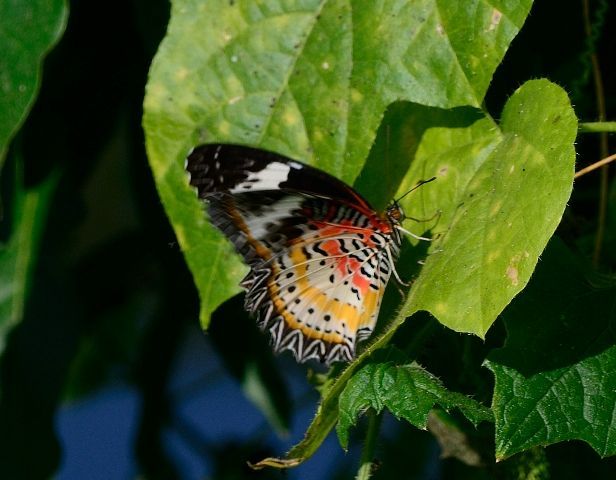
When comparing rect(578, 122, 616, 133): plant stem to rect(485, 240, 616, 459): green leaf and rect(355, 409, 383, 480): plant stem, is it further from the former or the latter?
rect(355, 409, 383, 480): plant stem

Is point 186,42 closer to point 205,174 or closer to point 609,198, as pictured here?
point 205,174

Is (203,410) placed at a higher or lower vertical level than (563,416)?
lower

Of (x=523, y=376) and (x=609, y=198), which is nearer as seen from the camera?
(x=523, y=376)

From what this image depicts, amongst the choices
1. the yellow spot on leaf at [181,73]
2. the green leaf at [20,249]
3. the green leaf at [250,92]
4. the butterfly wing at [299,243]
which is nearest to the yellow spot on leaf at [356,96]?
the green leaf at [250,92]

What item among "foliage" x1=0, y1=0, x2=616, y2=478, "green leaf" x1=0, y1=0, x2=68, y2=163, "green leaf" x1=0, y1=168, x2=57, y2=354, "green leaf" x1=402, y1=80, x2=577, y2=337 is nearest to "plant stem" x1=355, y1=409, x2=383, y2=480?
"foliage" x1=0, y1=0, x2=616, y2=478

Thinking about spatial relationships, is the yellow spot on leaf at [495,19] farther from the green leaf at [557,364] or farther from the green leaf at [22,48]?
the green leaf at [22,48]

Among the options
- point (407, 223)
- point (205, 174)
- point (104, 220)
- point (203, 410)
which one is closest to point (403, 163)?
point (407, 223)

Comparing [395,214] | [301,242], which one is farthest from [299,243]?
[395,214]
